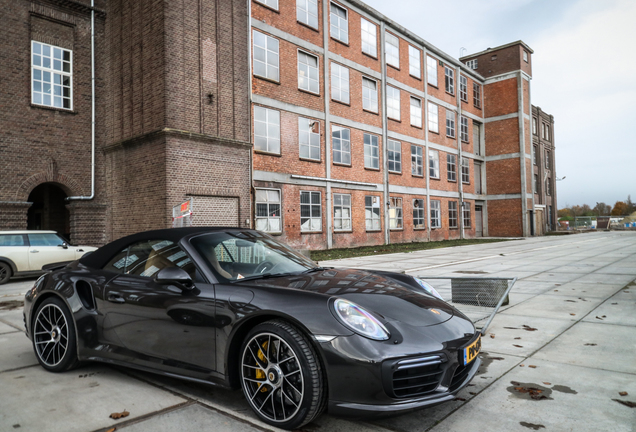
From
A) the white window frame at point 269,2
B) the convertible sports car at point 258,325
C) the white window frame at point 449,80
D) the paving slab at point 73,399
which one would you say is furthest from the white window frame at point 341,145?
the paving slab at point 73,399

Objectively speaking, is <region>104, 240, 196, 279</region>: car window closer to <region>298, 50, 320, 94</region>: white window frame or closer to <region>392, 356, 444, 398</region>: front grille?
<region>392, 356, 444, 398</region>: front grille

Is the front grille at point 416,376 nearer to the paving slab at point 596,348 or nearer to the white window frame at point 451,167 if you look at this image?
the paving slab at point 596,348

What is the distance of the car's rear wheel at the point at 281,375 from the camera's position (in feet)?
8.60

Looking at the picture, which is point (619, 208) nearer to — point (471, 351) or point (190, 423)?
point (471, 351)

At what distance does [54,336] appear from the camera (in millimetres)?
3961

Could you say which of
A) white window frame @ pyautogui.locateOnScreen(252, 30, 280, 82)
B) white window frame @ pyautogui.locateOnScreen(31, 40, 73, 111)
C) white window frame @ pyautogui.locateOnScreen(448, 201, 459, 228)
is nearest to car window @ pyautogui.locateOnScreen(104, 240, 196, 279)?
white window frame @ pyautogui.locateOnScreen(31, 40, 73, 111)

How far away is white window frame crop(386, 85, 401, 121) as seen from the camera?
27.1 metres

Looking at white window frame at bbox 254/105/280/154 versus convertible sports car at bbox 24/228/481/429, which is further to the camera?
white window frame at bbox 254/105/280/154

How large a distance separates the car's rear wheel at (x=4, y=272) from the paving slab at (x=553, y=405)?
1202 centimetres

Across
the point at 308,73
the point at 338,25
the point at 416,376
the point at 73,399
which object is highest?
the point at 338,25

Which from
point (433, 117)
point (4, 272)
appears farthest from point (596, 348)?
point (433, 117)

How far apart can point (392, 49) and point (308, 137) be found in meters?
10.6

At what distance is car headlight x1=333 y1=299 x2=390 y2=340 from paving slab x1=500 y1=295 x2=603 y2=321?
13.1 ft

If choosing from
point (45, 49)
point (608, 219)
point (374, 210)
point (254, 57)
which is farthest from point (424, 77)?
point (608, 219)
